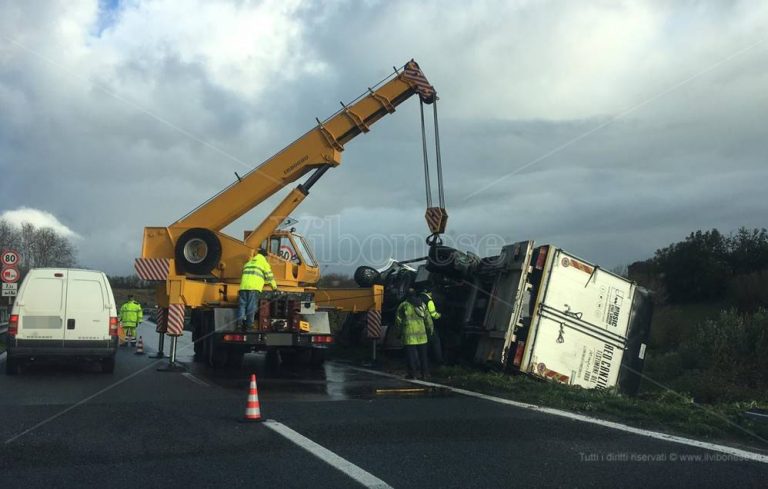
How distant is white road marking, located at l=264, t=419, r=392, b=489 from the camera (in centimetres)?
517

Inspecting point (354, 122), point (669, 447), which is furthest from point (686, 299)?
point (669, 447)

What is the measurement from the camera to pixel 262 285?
42.2ft

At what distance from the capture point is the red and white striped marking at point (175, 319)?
43.4 feet

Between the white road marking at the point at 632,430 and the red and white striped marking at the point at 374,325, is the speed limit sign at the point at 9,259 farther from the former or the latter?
the white road marking at the point at 632,430

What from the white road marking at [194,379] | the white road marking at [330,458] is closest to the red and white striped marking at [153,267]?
the white road marking at [194,379]

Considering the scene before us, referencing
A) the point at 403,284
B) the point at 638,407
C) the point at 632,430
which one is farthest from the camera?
the point at 403,284

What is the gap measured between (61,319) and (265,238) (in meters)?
4.66

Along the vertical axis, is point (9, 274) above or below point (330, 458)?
below

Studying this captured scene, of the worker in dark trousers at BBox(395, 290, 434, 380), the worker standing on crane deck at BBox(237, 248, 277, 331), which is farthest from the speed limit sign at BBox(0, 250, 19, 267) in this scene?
the worker in dark trousers at BBox(395, 290, 434, 380)

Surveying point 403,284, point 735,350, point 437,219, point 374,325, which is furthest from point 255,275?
point 735,350

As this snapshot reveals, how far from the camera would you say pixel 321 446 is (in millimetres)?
6336

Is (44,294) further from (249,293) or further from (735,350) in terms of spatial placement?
(735,350)

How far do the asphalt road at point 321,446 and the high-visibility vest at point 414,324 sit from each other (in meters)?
2.00

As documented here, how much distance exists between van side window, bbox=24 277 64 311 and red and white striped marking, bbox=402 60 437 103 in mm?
8441
